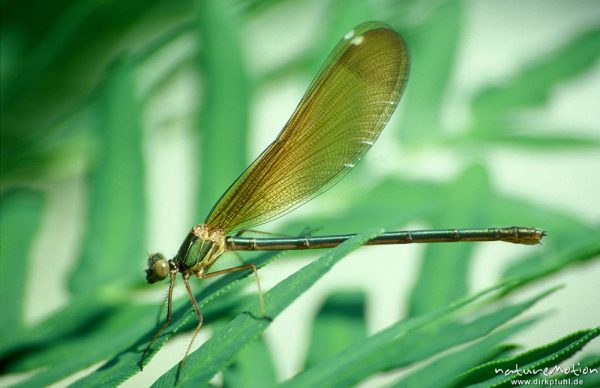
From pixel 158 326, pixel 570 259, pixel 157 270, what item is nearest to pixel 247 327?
pixel 158 326

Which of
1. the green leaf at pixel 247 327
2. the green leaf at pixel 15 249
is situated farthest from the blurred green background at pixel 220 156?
the green leaf at pixel 247 327

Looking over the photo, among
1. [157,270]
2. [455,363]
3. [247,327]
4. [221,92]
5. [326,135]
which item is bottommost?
[455,363]

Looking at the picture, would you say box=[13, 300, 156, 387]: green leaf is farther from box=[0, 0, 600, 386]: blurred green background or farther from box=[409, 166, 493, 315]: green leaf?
box=[409, 166, 493, 315]: green leaf

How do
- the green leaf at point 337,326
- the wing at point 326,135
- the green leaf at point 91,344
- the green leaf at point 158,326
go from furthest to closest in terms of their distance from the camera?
the wing at point 326,135 → the green leaf at point 337,326 → the green leaf at point 91,344 → the green leaf at point 158,326

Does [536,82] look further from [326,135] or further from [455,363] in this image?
[455,363]

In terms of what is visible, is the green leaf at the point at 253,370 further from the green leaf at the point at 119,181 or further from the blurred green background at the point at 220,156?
the green leaf at the point at 119,181
